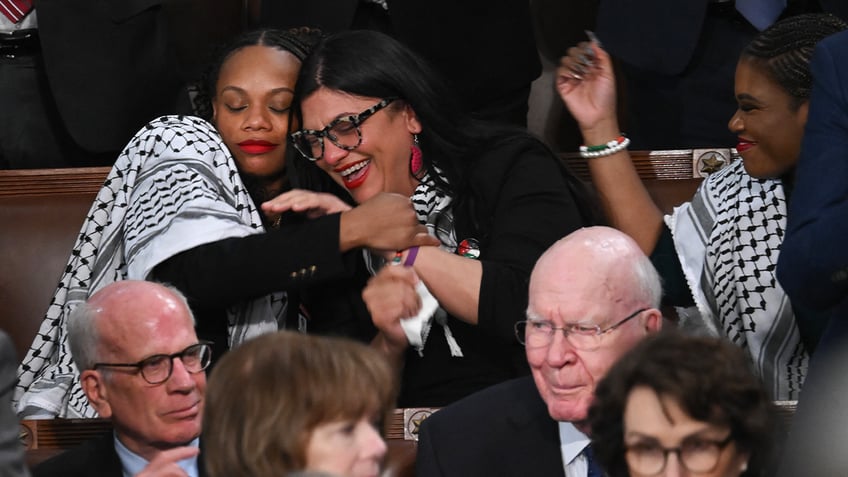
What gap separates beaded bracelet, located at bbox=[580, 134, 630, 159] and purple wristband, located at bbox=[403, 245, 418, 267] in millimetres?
480

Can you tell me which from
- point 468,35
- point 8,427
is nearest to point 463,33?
point 468,35

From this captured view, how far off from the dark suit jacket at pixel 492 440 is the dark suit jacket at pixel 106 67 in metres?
1.34

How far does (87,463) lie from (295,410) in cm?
75

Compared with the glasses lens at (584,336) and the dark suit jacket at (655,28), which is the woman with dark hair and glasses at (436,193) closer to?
the glasses lens at (584,336)

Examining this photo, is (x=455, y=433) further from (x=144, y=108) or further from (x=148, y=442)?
(x=144, y=108)

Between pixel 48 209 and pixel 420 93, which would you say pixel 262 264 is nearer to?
pixel 420 93

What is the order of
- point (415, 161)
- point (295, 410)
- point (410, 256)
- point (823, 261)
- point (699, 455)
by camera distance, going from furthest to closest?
1. point (415, 161)
2. point (410, 256)
3. point (823, 261)
4. point (699, 455)
5. point (295, 410)

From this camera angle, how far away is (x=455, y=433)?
2150mm

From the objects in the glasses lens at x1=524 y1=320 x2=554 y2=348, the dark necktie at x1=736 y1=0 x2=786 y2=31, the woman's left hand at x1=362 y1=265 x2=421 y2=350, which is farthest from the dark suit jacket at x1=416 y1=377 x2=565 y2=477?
the dark necktie at x1=736 y1=0 x2=786 y2=31

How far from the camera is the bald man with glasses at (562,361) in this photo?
2086 mm

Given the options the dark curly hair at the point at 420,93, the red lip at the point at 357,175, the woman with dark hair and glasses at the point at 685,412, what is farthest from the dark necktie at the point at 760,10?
the woman with dark hair and glasses at the point at 685,412

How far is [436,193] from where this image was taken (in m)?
2.66

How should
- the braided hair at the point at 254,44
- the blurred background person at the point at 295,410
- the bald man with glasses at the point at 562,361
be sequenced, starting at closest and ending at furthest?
the blurred background person at the point at 295,410, the bald man with glasses at the point at 562,361, the braided hair at the point at 254,44

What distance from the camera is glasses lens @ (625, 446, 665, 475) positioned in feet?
5.43
